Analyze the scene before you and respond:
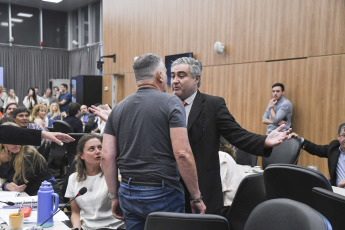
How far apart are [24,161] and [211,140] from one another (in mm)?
1652

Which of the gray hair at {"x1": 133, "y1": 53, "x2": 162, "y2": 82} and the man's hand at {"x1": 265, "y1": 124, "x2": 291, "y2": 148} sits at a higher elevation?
the gray hair at {"x1": 133, "y1": 53, "x2": 162, "y2": 82}

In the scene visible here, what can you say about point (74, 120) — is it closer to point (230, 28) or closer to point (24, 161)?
point (24, 161)

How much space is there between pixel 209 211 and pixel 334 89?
12.5 ft

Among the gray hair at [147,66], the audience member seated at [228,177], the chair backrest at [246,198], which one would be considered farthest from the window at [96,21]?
the gray hair at [147,66]

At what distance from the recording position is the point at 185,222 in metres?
1.39

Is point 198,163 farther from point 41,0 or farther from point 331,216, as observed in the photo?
point 41,0

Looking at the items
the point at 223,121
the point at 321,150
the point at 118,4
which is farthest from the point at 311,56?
the point at 118,4

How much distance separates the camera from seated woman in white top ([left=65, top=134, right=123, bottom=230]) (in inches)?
102

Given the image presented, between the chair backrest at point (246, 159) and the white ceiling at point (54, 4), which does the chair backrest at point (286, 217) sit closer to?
the chair backrest at point (246, 159)

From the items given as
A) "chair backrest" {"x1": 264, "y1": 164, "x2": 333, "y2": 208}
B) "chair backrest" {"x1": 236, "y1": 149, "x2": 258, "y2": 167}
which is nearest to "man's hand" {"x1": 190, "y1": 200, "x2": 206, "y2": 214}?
"chair backrest" {"x1": 264, "y1": 164, "x2": 333, "y2": 208}

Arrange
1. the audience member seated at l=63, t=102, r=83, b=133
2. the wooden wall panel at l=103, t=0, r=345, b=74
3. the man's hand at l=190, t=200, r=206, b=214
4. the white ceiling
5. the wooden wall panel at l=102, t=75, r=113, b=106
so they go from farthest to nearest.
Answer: the white ceiling → the wooden wall panel at l=102, t=75, r=113, b=106 → the audience member seated at l=63, t=102, r=83, b=133 → the wooden wall panel at l=103, t=0, r=345, b=74 → the man's hand at l=190, t=200, r=206, b=214

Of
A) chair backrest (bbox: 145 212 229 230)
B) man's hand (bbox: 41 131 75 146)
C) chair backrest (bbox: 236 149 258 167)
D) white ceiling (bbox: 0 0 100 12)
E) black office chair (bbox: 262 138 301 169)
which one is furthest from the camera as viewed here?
white ceiling (bbox: 0 0 100 12)

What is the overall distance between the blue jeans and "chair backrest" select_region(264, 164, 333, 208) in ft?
2.17

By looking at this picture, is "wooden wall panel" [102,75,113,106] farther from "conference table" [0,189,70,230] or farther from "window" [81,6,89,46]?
"conference table" [0,189,70,230]
